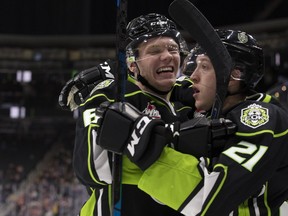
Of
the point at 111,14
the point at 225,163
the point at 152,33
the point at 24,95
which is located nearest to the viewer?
the point at 225,163

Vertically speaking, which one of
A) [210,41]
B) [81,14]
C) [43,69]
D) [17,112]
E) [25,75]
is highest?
[210,41]

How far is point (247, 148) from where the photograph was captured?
1306 mm

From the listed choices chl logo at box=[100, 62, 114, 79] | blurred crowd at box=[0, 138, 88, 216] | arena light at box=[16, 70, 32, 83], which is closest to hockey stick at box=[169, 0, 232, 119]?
chl logo at box=[100, 62, 114, 79]

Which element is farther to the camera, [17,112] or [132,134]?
[17,112]

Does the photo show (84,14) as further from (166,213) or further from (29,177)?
(166,213)

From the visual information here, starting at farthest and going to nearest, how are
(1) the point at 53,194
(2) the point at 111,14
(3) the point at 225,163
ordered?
(2) the point at 111,14, (1) the point at 53,194, (3) the point at 225,163

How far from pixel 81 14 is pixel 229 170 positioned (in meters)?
9.14

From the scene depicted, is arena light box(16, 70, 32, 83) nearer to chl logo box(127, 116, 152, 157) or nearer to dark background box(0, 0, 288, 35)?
dark background box(0, 0, 288, 35)

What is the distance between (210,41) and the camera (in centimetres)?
141

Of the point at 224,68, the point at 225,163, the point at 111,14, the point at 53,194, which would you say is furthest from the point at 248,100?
the point at 111,14

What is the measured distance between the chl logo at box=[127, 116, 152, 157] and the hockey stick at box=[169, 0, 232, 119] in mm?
215

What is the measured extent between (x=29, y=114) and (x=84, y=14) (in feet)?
7.38

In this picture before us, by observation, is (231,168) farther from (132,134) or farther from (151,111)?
(151,111)

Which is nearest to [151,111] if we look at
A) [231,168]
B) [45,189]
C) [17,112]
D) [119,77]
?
[119,77]
